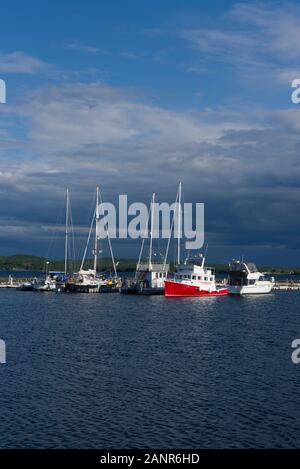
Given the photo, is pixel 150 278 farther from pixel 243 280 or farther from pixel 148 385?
pixel 148 385

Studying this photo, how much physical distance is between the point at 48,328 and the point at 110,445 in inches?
1876

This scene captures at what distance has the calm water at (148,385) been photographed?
107 feet

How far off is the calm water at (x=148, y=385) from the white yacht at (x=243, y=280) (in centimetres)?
7386

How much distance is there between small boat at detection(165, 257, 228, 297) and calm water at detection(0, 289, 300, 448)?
156 feet

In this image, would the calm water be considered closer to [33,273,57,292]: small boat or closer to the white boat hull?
the white boat hull

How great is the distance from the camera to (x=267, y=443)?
103 ft

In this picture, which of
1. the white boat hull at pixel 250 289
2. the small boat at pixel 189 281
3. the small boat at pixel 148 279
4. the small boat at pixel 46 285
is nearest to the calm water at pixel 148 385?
the small boat at pixel 189 281

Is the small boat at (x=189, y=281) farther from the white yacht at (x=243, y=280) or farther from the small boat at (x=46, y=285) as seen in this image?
the small boat at (x=46, y=285)

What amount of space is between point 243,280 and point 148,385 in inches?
4675

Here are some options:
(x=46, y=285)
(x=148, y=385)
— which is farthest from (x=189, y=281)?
(x=148, y=385)

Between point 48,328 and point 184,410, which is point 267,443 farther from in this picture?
point 48,328

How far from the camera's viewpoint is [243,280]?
6304 inches

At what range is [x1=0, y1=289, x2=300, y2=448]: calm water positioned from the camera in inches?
1288

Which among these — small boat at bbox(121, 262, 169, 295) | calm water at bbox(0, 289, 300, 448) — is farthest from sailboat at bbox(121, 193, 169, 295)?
calm water at bbox(0, 289, 300, 448)
